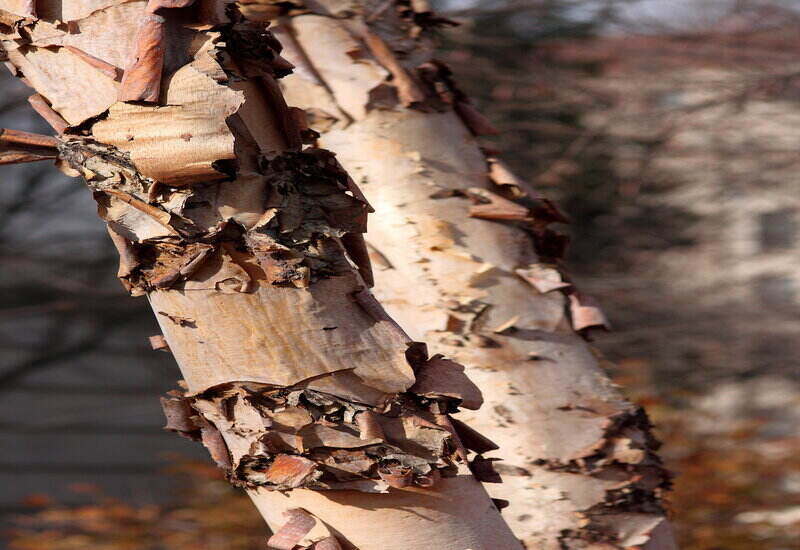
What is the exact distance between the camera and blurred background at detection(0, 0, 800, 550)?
10.4 ft

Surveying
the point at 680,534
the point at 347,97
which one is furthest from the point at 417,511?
the point at 680,534

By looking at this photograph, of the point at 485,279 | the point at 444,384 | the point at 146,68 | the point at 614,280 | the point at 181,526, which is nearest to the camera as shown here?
the point at 146,68

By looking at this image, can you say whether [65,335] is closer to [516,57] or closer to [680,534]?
[516,57]

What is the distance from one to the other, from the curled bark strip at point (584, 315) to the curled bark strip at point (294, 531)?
47 cm

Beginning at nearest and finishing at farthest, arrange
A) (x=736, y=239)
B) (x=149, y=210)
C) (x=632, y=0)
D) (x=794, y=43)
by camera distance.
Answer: (x=149, y=210) < (x=632, y=0) < (x=794, y=43) < (x=736, y=239)

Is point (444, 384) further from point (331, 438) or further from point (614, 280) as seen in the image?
point (614, 280)

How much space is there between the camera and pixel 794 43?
345 centimetres

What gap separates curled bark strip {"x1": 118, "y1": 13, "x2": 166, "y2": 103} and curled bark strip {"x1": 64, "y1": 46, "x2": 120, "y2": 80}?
0.02 m

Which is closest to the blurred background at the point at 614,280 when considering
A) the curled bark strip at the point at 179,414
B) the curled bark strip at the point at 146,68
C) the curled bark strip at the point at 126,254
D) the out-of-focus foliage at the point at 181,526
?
the out-of-focus foliage at the point at 181,526

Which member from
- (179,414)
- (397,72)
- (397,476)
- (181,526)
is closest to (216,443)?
(179,414)

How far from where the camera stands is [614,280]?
4.24 m

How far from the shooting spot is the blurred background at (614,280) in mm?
3182

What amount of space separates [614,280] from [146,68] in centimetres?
393

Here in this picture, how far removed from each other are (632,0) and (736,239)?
9.25 ft
